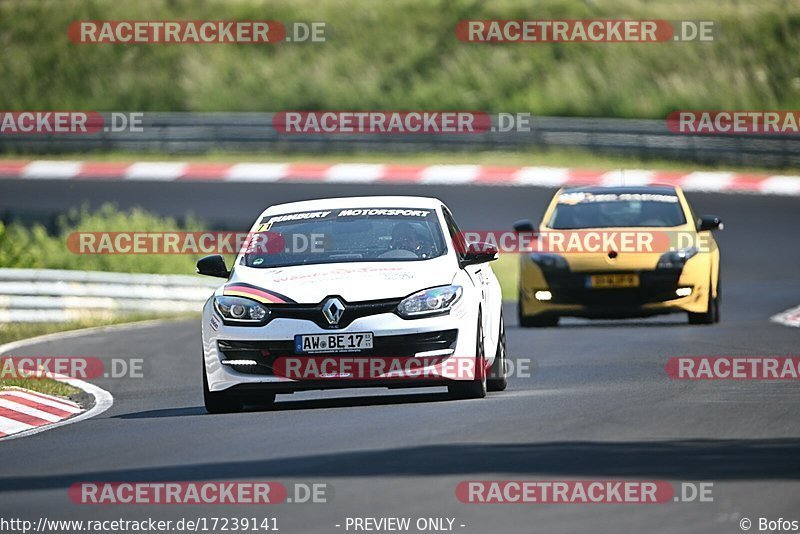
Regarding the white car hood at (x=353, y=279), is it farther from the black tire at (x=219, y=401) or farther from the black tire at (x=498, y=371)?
the black tire at (x=498, y=371)

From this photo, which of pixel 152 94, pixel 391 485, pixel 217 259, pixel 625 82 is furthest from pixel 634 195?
pixel 152 94

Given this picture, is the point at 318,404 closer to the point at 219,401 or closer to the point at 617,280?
the point at 219,401

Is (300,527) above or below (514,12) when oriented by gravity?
below

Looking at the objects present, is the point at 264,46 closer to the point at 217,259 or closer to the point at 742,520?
the point at 217,259

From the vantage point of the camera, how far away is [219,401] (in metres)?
12.2

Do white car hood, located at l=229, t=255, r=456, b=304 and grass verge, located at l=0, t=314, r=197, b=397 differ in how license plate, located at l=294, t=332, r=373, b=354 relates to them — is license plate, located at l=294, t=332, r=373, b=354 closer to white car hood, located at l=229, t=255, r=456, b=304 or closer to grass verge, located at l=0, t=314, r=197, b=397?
white car hood, located at l=229, t=255, r=456, b=304

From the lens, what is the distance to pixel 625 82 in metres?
46.6

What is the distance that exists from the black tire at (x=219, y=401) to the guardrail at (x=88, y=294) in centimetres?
1146

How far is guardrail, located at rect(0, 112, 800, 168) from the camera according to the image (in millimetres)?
36969

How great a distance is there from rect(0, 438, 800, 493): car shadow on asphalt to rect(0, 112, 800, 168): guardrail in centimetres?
2737

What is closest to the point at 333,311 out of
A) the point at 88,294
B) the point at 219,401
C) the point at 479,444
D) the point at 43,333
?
the point at 219,401

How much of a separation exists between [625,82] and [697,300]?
2809 cm

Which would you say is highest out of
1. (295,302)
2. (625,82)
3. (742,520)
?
(625,82)

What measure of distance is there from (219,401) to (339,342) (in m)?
1.00
